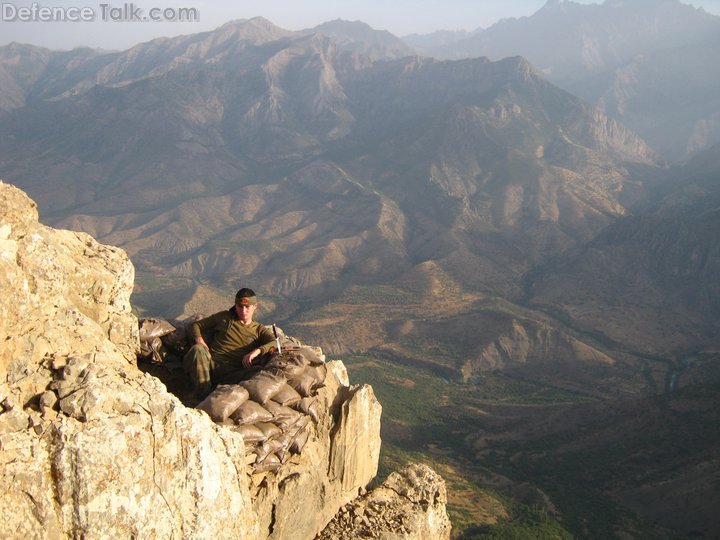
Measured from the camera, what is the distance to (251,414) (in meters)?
10.6

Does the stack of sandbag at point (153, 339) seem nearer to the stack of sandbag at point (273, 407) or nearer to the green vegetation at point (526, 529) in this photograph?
the stack of sandbag at point (273, 407)

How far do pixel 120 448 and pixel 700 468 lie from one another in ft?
175

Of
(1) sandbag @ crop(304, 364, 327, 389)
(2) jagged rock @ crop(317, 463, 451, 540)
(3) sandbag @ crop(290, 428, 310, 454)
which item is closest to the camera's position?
(3) sandbag @ crop(290, 428, 310, 454)

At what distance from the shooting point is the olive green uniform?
42.1 feet

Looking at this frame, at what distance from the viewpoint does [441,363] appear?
331 ft

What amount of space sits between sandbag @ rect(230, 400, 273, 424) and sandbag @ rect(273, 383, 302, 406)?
473mm

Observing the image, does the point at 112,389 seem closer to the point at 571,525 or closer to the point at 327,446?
the point at 327,446

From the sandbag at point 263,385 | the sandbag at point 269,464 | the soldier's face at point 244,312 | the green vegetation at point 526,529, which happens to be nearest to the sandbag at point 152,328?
the soldier's face at point 244,312

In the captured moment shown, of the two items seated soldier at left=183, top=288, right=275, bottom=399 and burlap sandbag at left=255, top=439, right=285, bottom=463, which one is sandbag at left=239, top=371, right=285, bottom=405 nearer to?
burlap sandbag at left=255, top=439, right=285, bottom=463

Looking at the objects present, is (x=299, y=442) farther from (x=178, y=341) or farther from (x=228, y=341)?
(x=178, y=341)

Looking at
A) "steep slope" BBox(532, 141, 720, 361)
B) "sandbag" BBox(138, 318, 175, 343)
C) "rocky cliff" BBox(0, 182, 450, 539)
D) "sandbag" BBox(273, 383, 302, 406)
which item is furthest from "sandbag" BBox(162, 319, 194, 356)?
"steep slope" BBox(532, 141, 720, 361)

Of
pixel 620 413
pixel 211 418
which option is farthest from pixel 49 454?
pixel 620 413

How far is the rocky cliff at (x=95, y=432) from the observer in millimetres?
7648

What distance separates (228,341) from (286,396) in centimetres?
238
